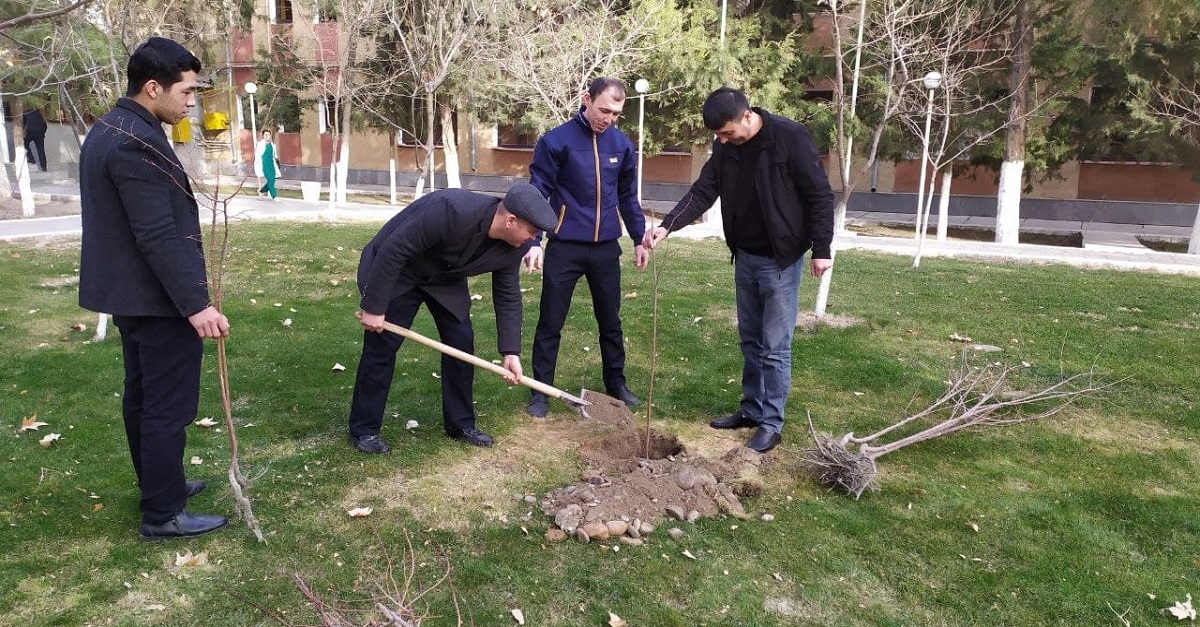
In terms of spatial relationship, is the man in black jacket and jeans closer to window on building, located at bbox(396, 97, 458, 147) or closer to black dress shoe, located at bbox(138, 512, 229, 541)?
black dress shoe, located at bbox(138, 512, 229, 541)

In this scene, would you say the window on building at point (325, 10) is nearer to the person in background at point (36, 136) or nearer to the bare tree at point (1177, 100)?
the person in background at point (36, 136)

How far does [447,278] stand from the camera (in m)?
3.96

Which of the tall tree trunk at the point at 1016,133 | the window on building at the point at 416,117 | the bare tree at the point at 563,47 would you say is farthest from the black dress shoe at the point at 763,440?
the window on building at the point at 416,117

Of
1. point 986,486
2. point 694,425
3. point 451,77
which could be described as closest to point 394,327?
point 694,425

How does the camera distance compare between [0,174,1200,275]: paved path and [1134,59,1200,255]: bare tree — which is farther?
[1134,59,1200,255]: bare tree

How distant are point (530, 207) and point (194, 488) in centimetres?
189

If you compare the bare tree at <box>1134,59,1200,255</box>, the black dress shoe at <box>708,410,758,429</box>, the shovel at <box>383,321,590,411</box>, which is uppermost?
the bare tree at <box>1134,59,1200,255</box>

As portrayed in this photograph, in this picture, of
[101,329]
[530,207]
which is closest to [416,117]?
[101,329]

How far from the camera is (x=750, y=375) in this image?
457 cm

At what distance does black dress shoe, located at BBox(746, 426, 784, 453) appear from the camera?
424 cm

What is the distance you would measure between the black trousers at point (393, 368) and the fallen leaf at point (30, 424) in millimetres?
1708

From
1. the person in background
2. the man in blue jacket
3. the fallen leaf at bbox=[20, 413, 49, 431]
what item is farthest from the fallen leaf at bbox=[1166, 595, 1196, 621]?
the person in background

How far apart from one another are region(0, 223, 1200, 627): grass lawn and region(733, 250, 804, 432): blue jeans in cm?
34

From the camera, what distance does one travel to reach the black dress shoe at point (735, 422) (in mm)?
4645
